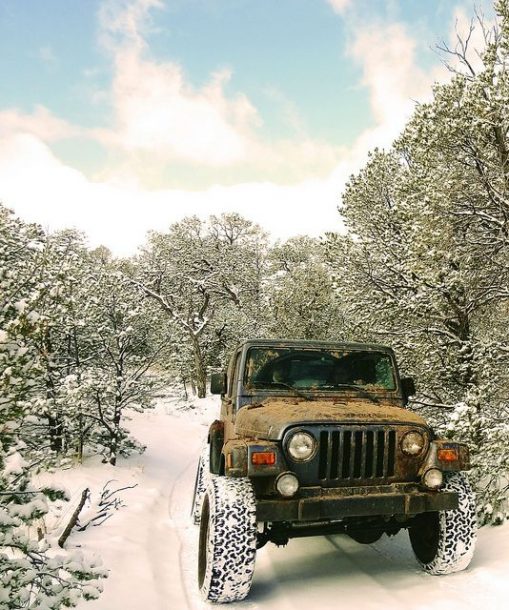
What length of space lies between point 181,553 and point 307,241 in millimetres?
27010

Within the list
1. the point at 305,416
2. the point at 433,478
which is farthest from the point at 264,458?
the point at 433,478

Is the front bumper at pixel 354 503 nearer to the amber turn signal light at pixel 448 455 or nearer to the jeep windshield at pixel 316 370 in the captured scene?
the amber turn signal light at pixel 448 455

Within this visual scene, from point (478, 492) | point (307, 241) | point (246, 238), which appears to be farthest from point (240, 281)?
point (478, 492)

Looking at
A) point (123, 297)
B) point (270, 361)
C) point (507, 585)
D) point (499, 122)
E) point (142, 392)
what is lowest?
point (507, 585)

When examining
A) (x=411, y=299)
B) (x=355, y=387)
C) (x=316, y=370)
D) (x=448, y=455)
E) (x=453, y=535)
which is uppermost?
(x=411, y=299)

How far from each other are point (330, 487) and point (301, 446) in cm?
40

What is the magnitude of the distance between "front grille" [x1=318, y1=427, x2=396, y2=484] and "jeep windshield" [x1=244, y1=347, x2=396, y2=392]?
1081 millimetres

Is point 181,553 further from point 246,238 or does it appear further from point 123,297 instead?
point 246,238

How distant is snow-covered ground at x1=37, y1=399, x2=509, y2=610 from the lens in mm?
3433

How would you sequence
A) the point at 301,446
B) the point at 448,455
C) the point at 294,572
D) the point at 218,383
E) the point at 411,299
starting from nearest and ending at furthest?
the point at 301,446 < the point at 448,455 < the point at 294,572 < the point at 218,383 < the point at 411,299

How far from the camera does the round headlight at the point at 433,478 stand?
358cm

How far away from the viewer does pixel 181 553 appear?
4.80 m

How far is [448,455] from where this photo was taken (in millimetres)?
3742

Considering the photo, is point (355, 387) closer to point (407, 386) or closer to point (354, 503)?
point (407, 386)
